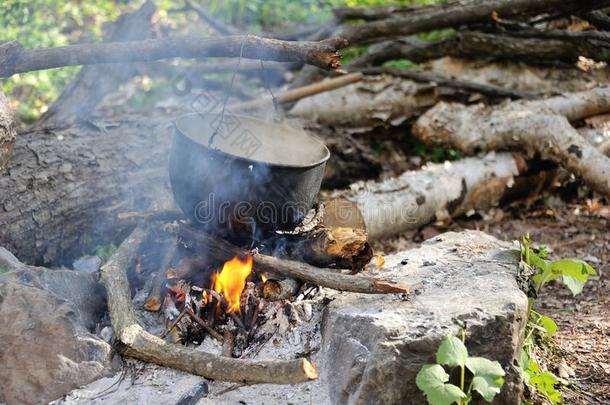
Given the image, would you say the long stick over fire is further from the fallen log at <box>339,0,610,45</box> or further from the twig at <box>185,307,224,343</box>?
the fallen log at <box>339,0,610,45</box>

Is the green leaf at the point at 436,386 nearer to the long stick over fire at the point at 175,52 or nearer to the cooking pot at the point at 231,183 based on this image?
the cooking pot at the point at 231,183

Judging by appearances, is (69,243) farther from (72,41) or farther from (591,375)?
(72,41)

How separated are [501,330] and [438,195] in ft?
8.57

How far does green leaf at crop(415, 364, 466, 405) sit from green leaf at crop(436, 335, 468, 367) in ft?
0.16

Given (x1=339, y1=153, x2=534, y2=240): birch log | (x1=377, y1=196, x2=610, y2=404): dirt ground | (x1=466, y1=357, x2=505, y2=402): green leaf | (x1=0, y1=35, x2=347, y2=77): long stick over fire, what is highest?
(x1=0, y1=35, x2=347, y2=77): long stick over fire

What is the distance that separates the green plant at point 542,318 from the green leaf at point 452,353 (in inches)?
25.6

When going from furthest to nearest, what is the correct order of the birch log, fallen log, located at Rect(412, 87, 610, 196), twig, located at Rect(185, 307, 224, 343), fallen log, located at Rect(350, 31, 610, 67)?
fallen log, located at Rect(350, 31, 610, 67) → fallen log, located at Rect(412, 87, 610, 196) → the birch log → twig, located at Rect(185, 307, 224, 343)

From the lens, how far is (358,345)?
2.91 m

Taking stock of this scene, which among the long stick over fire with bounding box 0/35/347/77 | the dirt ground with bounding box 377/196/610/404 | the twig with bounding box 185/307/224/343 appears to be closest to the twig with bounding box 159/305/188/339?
the twig with bounding box 185/307/224/343

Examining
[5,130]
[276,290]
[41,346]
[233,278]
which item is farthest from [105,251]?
[276,290]

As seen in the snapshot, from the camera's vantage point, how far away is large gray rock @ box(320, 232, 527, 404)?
2.78 metres

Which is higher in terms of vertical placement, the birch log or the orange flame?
the orange flame

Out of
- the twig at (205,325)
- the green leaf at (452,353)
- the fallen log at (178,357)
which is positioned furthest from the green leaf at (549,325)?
the twig at (205,325)

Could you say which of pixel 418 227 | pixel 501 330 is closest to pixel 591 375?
pixel 501 330
